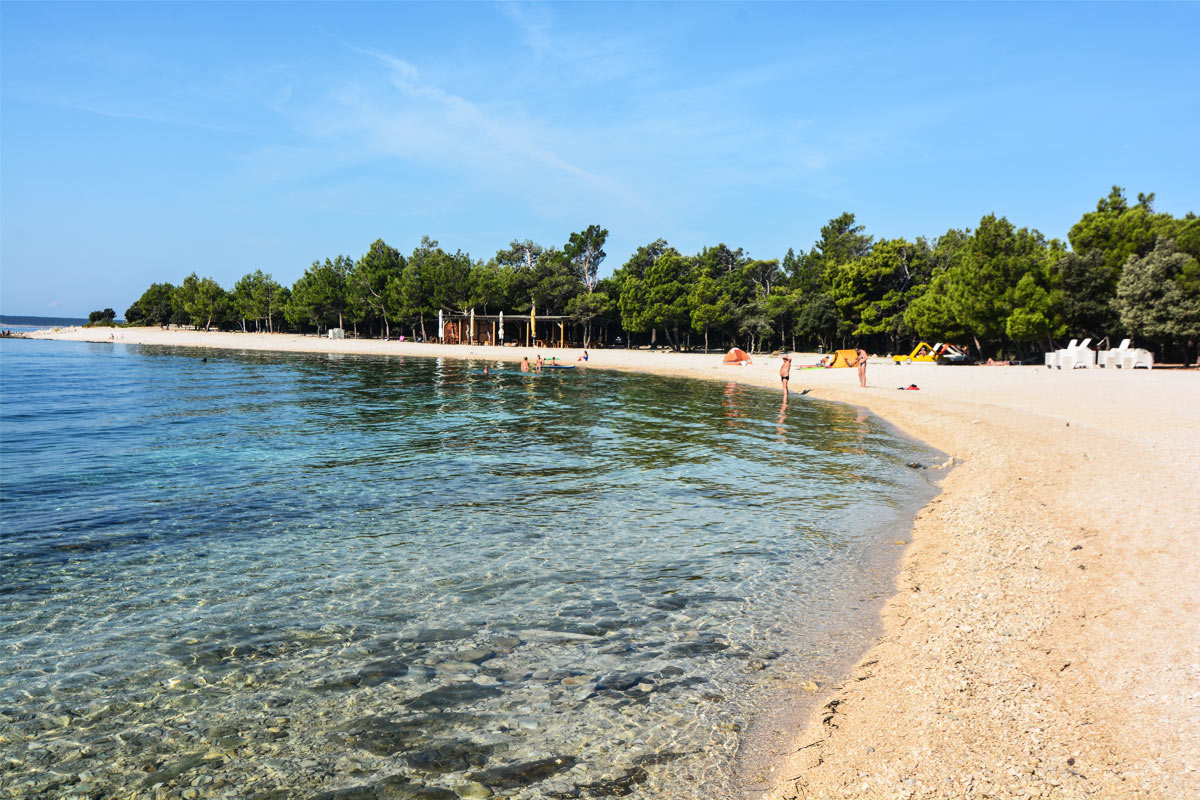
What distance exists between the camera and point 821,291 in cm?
7538

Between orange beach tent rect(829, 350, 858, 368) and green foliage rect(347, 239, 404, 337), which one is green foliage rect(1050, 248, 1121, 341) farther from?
green foliage rect(347, 239, 404, 337)

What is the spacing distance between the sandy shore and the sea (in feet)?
1.82

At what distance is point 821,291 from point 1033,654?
7555cm

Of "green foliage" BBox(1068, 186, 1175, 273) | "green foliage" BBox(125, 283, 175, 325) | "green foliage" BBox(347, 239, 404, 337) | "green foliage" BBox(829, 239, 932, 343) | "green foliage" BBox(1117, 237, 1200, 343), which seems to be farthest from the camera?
"green foliage" BBox(125, 283, 175, 325)

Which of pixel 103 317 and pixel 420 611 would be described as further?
pixel 103 317

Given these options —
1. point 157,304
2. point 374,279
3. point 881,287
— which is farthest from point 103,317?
point 881,287

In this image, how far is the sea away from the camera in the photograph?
4383mm

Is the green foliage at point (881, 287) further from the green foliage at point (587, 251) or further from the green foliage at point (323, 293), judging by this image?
the green foliage at point (323, 293)

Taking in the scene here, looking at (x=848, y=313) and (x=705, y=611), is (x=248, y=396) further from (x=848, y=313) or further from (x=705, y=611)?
(x=848, y=313)

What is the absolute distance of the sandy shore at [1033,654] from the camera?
3.72m

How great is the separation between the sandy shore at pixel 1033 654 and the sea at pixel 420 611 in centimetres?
56

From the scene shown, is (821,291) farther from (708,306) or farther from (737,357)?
(737,357)

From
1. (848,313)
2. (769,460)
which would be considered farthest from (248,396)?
(848,313)

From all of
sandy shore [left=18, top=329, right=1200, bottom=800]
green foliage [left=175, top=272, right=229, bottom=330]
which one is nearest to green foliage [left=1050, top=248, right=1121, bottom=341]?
sandy shore [left=18, top=329, right=1200, bottom=800]
